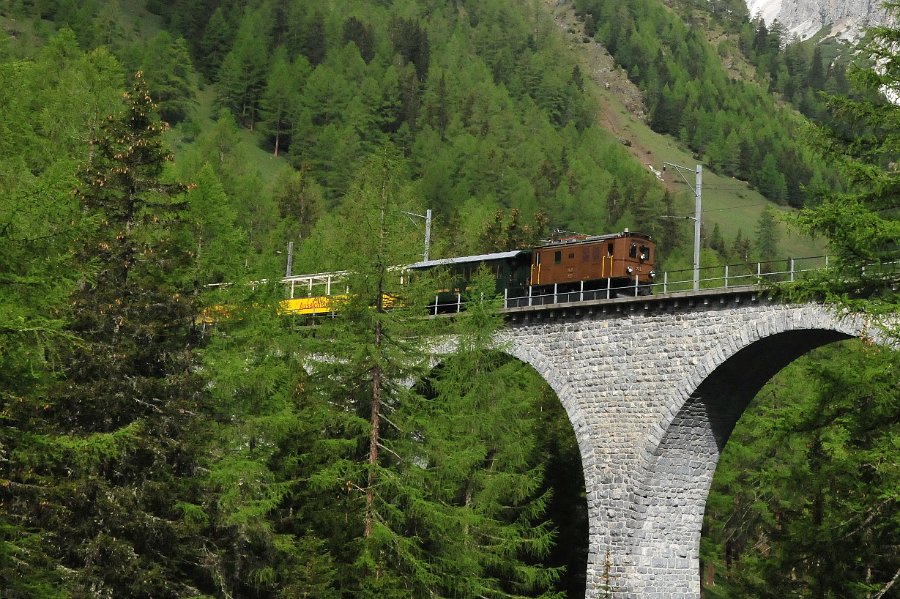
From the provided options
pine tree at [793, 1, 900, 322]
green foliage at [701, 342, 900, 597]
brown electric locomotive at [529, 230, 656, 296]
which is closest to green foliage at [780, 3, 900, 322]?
pine tree at [793, 1, 900, 322]

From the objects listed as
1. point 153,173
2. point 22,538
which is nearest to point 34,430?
point 22,538

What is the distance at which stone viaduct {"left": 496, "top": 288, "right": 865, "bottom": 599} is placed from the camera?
3350cm

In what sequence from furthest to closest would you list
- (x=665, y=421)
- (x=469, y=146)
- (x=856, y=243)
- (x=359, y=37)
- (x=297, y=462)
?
(x=359, y=37) → (x=469, y=146) → (x=665, y=421) → (x=297, y=462) → (x=856, y=243)

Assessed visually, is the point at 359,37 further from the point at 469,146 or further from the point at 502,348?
the point at 502,348

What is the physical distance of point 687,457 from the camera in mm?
35031

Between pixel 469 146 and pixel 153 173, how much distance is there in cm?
11249

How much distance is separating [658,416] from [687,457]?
6.21ft

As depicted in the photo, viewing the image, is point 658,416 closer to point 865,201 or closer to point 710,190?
point 865,201

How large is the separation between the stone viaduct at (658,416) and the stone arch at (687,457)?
32 mm

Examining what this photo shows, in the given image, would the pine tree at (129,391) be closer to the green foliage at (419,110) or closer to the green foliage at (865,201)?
the green foliage at (865,201)

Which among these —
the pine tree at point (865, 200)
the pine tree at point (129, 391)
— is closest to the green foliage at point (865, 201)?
the pine tree at point (865, 200)

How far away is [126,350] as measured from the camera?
83.3 feet

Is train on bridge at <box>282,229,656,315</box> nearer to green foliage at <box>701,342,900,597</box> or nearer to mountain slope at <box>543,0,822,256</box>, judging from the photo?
green foliage at <box>701,342,900,597</box>

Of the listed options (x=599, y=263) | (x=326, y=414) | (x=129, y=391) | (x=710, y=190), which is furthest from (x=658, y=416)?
(x=710, y=190)
